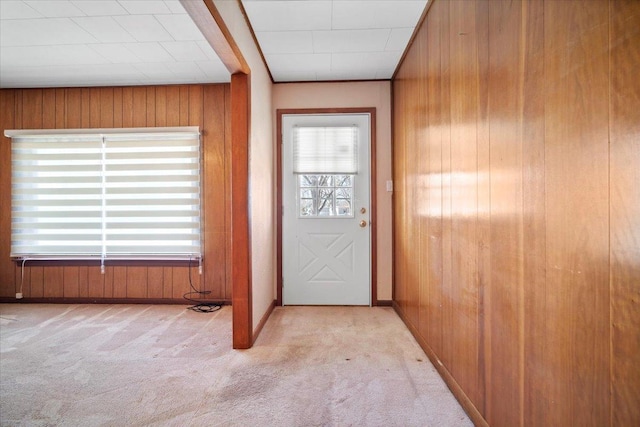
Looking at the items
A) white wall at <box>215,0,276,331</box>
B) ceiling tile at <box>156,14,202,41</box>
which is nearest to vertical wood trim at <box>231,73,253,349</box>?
white wall at <box>215,0,276,331</box>

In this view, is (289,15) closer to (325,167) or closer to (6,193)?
(325,167)

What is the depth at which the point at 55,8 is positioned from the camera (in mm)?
2217

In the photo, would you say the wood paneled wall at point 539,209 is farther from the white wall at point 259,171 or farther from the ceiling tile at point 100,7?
the ceiling tile at point 100,7

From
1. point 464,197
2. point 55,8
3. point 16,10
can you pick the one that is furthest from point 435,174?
point 16,10

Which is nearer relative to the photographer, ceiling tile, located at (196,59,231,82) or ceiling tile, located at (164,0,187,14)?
ceiling tile, located at (164,0,187,14)

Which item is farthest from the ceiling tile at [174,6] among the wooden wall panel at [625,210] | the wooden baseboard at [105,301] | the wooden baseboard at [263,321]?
the wooden baseboard at [105,301]

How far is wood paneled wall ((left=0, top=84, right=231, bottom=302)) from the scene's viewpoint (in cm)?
352

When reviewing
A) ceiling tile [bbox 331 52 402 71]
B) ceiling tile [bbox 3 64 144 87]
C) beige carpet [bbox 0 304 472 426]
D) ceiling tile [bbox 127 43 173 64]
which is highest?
ceiling tile [bbox 127 43 173 64]

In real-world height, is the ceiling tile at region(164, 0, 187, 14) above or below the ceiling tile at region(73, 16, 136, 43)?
below

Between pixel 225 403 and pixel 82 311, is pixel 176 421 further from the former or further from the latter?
pixel 82 311

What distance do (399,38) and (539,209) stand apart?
2149mm

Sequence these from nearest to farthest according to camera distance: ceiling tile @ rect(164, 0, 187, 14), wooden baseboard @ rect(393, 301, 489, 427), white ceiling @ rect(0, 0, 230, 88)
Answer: wooden baseboard @ rect(393, 301, 489, 427)
ceiling tile @ rect(164, 0, 187, 14)
white ceiling @ rect(0, 0, 230, 88)

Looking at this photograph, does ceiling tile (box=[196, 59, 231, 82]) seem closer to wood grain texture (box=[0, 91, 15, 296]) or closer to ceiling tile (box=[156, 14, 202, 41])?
ceiling tile (box=[156, 14, 202, 41])

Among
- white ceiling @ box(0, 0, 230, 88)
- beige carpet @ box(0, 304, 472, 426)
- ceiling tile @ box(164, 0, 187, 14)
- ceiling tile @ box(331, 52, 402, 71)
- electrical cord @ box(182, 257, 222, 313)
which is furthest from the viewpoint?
electrical cord @ box(182, 257, 222, 313)
